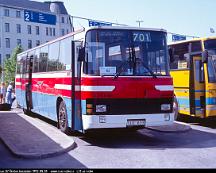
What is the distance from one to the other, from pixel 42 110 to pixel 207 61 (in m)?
6.16

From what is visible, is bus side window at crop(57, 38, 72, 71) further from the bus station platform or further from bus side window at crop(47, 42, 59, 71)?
the bus station platform

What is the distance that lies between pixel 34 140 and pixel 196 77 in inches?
249

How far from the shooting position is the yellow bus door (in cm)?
1394

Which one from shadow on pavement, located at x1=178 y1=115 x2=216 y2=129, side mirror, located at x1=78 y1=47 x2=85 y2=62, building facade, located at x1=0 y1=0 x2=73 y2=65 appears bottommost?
shadow on pavement, located at x1=178 y1=115 x2=216 y2=129

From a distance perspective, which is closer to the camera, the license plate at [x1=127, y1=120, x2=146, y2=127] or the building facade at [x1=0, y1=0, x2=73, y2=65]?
the license plate at [x1=127, y1=120, x2=146, y2=127]

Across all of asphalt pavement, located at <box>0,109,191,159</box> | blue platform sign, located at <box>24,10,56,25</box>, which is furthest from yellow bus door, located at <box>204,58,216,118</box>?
blue platform sign, located at <box>24,10,56,25</box>

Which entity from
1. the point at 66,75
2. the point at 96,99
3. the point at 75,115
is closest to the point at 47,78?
the point at 66,75

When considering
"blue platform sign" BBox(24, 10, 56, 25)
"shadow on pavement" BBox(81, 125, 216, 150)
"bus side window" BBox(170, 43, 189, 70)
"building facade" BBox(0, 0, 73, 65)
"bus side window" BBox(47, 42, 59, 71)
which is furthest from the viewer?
"building facade" BBox(0, 0, 73, 65)

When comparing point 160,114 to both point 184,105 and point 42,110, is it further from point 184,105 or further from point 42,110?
point 42,110

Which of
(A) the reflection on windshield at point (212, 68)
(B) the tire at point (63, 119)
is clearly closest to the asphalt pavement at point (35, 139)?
→ (B) the tire at point (63, 119)

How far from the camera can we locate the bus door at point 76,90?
11.3 metres

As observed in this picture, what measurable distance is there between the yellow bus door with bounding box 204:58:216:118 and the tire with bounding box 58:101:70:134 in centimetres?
481

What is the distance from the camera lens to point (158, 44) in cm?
1148

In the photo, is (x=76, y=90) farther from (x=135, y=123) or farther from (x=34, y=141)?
(x=135, y=123)
